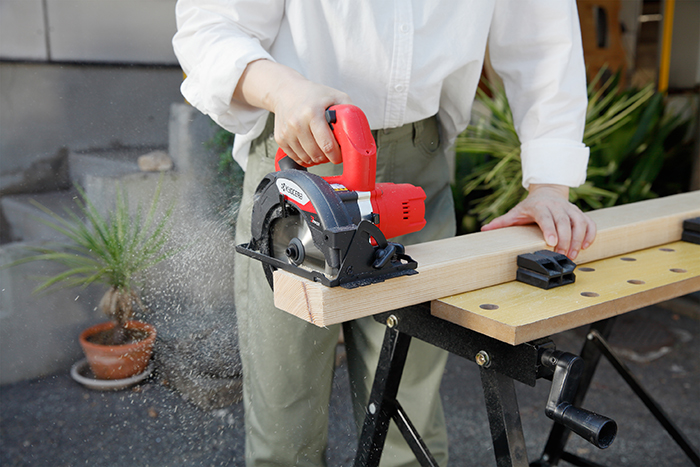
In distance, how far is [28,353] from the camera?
201cm

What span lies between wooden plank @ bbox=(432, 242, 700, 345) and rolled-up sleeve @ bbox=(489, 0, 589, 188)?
0.93 feet

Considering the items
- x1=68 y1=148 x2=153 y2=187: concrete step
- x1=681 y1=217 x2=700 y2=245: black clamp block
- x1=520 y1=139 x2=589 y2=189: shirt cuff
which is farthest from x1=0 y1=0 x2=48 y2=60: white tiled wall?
x1=681 y1=217 x2=700 y2=245: black clamp block

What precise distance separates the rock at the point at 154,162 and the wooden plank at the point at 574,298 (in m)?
1.27

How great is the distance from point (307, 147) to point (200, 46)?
1.27 feet

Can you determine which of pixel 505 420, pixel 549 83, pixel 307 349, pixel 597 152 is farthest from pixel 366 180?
pixel 597 152

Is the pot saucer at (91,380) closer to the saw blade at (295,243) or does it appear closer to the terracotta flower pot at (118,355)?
the terracotta flower pot at (118,355)

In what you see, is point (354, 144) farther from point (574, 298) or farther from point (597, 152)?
point (597, 152)

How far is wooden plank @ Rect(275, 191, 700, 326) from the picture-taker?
0.92m

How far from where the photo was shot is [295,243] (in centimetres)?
95

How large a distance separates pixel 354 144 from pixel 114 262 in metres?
1.20

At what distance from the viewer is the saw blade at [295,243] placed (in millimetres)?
927

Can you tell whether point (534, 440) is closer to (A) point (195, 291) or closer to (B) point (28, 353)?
(A) point (195, 291)

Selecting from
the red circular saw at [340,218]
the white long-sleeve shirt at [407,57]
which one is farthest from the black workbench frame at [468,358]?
the white long-sleeve shirt at [407,57]

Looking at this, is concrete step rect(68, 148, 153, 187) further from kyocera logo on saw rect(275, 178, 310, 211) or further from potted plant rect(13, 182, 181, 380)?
kyocera logo on saw rect(275, 178, 310, 211)
